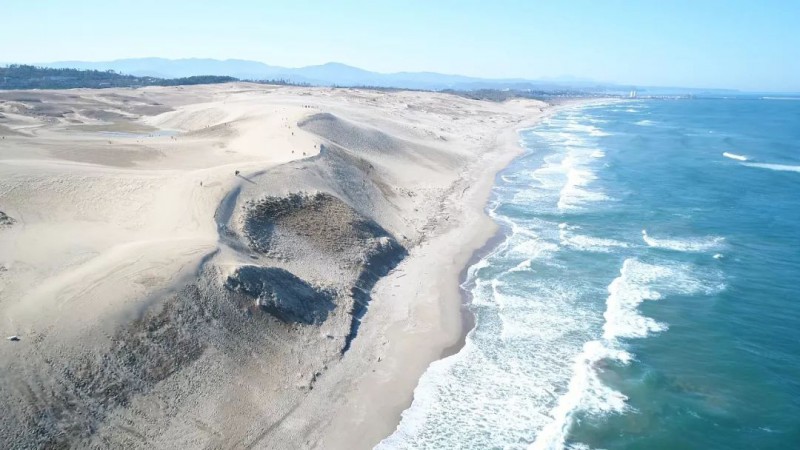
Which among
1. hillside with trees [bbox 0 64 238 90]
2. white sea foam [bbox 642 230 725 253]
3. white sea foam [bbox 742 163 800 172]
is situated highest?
hillside with trees [bbox 0 64 238 90]

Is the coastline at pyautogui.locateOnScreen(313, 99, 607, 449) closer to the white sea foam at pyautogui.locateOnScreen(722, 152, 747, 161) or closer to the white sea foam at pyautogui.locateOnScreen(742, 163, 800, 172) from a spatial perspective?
the white sea foam at pyautogui.locateOnScreen(742, 163, 800, 172)

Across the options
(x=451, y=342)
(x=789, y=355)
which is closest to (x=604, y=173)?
(x=789, y=355)

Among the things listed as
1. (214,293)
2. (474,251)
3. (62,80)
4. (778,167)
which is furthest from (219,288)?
(62,80)

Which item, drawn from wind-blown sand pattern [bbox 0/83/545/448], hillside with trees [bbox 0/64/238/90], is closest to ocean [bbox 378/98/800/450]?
wind-blown sand pattern [bbox 0/83/545/448]

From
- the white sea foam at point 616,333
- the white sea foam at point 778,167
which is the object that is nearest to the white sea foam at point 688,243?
the white sea foam at point 616,333

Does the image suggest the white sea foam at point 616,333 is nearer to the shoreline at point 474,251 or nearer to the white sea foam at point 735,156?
the shoreline at point 474,251

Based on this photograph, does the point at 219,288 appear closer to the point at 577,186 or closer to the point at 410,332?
the point at 410,332
